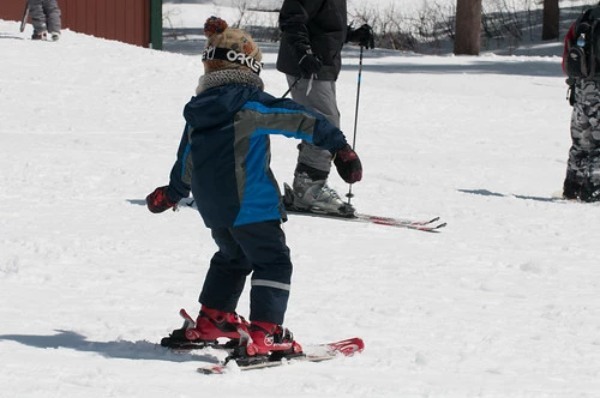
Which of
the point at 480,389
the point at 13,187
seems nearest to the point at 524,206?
the point at 13,187

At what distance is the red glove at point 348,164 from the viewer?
5066 mm

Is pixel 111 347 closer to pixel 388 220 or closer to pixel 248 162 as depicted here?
pixel 248 162

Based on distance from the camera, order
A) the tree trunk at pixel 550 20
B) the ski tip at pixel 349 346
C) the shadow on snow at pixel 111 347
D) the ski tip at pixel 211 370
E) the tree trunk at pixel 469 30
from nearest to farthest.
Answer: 1. the ski tip at pixel 211 370
2. the shadow on snow at pixel 111 347
3. the ski tip at pixel 349 346
4. the tree trunk at pixel 469 30
5. the tree trunk at pixel 550 20

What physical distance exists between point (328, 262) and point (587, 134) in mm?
4038

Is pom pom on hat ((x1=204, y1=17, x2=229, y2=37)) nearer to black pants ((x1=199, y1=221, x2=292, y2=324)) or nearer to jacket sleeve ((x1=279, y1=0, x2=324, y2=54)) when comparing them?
black pants ((x1=199, y1=221, x2=292, y2=324))

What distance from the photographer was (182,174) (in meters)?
5.36

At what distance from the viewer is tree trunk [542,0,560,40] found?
29766 mm

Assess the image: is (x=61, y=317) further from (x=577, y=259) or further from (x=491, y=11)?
(x=491, y=11)

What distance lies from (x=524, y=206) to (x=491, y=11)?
27892mm

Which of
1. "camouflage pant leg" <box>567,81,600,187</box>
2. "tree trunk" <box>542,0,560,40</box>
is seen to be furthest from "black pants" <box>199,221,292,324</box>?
"tree trunk" <box>542,0,560,40</box>

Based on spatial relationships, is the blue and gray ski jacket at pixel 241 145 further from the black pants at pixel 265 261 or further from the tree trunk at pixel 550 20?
the tree trunk at pixel 550 20

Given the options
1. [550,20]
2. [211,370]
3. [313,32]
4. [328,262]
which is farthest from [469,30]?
[211,370]

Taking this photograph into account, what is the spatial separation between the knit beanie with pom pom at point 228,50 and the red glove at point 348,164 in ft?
1.79

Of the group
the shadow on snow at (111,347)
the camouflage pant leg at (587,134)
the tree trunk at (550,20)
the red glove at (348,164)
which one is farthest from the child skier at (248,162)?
the tree trunk at (550,20)
